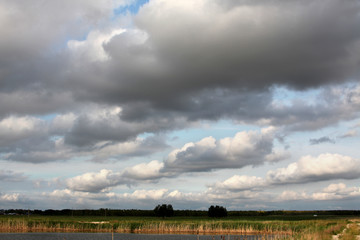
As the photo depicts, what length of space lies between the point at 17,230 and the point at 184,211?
89038mm

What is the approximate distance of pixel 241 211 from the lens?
16738 centimetres

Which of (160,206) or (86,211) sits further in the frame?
(86,211)

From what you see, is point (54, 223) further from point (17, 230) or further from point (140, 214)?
point (140, 214)

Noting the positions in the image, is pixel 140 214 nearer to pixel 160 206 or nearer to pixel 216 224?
pixel 160 206

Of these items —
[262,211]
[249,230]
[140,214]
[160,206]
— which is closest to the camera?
[249,230]

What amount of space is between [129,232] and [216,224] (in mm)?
16494

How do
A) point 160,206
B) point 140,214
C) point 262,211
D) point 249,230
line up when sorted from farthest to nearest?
point 262,211, point 140,214, point 160,206, point 249,230

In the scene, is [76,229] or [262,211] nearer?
[76,229]

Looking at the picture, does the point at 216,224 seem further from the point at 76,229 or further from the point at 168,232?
the point at 76,229

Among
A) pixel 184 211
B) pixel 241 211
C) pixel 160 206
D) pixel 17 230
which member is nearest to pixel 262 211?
pixel 241 211

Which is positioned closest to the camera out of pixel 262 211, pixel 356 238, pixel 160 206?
pixel 356 238

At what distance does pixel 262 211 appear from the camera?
7205 inches

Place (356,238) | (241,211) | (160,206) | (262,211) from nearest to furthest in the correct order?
(356,238) < (160,206) < (241,211) < (262,211)

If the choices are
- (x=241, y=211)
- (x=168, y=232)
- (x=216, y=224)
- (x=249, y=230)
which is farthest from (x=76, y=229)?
(x=241, y=211)
